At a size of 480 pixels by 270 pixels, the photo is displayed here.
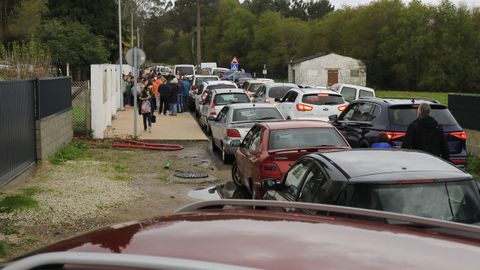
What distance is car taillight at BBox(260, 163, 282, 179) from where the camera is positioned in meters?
9.95

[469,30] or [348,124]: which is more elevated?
[469,30]

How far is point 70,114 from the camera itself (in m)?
18.1

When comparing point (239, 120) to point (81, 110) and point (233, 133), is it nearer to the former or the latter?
point (233, 133)

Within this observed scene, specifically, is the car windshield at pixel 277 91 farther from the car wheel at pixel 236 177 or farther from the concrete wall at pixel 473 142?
the car wheel at pixel 236 177

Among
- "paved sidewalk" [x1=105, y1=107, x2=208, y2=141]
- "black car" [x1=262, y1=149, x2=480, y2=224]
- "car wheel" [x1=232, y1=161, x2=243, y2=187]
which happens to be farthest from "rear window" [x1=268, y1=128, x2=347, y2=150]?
"paved sidewalk" [x1=105, y1=107, x2=208, y2=141]

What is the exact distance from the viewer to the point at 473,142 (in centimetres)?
1549

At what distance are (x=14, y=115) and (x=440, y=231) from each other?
1077 centimetres

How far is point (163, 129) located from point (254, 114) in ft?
24.6

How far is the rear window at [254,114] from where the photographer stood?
16.2m

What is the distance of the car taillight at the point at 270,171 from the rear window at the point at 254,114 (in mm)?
6125

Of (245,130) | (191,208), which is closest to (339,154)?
(191,208)

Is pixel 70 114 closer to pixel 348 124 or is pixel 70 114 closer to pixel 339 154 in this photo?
Answer: pixel 348 124

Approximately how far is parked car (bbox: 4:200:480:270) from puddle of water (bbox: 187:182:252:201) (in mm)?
8976

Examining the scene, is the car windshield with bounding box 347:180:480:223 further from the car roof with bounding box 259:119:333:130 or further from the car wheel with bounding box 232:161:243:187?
the car wheel with bounding box 232:161:243:187
